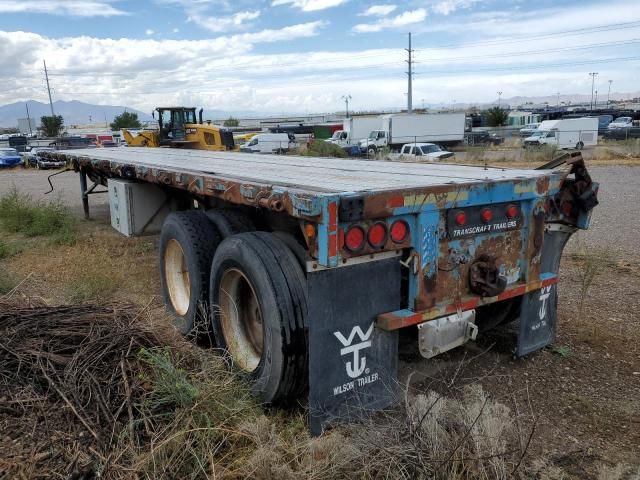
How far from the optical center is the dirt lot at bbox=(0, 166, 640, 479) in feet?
11.0

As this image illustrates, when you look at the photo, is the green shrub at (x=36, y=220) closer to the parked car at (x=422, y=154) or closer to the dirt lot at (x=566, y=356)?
the dirt lot at (x=566, y=356)

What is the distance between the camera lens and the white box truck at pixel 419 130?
40.9 meters

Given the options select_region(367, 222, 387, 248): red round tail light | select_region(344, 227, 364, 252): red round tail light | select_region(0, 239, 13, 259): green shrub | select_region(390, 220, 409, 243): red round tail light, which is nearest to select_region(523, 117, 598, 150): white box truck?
select_region(0, 239, 13, 259): green shrub

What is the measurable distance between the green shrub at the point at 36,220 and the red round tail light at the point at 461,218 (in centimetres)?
757

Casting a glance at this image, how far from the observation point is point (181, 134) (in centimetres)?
2011

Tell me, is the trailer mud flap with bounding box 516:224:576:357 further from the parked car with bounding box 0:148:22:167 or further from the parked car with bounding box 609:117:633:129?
the parked car with bounding box 609:117:633:129

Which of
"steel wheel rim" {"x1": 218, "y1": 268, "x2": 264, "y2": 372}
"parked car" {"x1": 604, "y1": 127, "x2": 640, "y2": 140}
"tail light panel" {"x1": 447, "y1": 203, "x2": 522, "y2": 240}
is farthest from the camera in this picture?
"parked car" {"x1": 604, "y1": 127, "x2": 640, "y2": 140}

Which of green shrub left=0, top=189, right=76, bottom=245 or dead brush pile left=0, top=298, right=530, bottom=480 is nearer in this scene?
A: dead brush pile left=0, top=298, right=530, bottom=480

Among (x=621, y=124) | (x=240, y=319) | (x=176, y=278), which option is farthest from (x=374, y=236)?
(x=621, y=124)

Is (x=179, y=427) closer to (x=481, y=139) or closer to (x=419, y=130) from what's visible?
(x=419, y=130)

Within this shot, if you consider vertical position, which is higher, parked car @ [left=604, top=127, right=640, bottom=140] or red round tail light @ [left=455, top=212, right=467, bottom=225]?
red round tail light @ [left=455, top=212, right=467, bottom=225]

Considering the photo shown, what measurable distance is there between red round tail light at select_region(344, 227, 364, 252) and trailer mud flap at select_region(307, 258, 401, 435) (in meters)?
0.14

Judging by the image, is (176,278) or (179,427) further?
(176,278)

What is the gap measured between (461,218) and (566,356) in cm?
183
